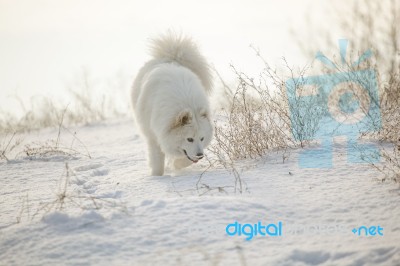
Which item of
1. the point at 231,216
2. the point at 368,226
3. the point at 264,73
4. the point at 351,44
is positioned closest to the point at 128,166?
the point at 264,73

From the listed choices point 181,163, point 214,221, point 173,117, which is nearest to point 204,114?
point 173,117

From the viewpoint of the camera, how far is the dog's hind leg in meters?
4.61

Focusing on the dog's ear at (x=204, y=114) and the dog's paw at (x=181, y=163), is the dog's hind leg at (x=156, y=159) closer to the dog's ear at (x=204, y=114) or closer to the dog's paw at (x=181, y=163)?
the dog's paw at (x=181, y=163)

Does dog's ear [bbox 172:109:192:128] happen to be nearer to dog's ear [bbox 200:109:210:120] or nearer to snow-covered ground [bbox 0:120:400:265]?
dog's ear [bbox 200:109:210:120]

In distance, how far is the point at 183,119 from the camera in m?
4.49

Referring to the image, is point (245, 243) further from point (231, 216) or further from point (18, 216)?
point (18, 216)

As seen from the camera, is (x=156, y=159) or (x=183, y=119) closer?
(x=183, y=119)

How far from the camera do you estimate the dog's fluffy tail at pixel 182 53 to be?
5.60 meters

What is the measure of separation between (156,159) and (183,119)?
2.02 ft

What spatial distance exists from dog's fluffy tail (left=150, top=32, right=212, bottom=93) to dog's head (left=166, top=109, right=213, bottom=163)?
1.15m

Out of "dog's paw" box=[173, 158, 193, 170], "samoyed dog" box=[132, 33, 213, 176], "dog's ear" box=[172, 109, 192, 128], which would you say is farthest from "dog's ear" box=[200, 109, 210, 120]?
"dog's paw" box=[173, 158, 193, 170]

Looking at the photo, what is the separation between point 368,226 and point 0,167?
183 inches

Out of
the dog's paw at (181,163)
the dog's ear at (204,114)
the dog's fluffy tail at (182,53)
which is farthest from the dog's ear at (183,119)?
the dog's fluffy tail at (182,53)

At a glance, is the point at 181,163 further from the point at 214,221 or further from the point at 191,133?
the point at 214,221
